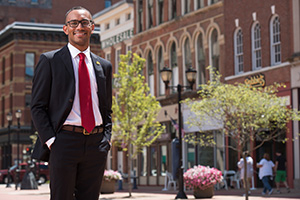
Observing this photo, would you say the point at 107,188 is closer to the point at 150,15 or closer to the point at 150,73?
the point at 150,73

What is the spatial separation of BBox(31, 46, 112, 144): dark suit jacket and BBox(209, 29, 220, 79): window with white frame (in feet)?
103

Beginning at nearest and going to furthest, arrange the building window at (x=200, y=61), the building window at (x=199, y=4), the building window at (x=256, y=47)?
1. the building window at (x=256, y=47)
2. the building window at (x=200, y=61)
3. the building window at (x=199, y=4)

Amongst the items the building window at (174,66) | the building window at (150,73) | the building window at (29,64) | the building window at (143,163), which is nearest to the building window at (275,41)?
the building window at (174,66)

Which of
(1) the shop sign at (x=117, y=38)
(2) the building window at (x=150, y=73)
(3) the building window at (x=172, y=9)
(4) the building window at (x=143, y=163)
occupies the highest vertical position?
(3) the building window at (x=172, y=9)

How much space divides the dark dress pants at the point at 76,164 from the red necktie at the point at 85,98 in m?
0.10

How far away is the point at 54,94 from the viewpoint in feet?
18.0

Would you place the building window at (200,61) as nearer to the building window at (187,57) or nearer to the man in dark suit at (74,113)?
the building window at (187,57)

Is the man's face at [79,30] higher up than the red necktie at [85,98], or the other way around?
the man's face at [79,30]

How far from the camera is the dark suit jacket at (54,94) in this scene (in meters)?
5.36

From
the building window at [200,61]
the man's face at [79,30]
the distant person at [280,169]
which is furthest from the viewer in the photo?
the building window at [200,61]

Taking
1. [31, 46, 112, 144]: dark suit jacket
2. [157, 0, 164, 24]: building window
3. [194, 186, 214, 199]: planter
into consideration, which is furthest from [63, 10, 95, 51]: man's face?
[157, 0, 164, 24]: building window

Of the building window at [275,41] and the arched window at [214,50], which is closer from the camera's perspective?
the building window at [275,41]

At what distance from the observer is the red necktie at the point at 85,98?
538cm

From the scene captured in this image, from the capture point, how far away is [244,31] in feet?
111
